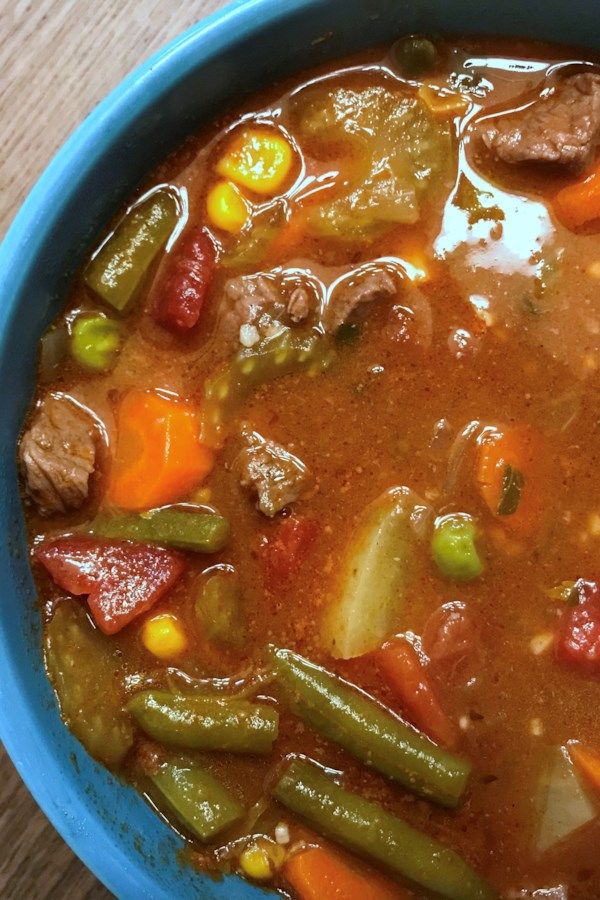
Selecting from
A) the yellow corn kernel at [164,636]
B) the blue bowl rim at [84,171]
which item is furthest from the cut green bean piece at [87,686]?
the blue bowl rim at [84,171]

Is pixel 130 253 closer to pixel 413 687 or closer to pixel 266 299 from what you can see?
pixel 266 299

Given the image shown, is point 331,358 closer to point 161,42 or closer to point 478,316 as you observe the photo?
point 478,316

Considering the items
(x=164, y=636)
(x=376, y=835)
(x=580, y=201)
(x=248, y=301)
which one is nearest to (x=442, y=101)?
(x=580, y=201)

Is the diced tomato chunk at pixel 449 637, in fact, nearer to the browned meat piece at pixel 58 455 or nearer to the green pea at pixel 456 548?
the green pea at pixel 456 548

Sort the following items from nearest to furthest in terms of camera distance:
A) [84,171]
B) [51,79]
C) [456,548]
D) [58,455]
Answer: [84,171]
[58,455]
[456,548]
[51,79]

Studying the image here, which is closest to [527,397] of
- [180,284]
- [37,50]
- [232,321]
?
[232,321]

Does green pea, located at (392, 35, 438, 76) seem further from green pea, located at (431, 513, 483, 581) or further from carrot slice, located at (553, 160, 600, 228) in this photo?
green pea, located at (431, 513, 483, 581)
